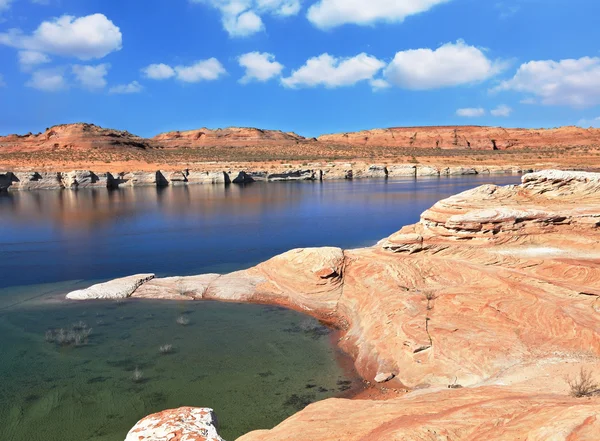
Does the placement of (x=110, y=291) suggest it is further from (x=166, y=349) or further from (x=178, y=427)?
(x=178, y=427)

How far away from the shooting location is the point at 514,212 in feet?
35.1

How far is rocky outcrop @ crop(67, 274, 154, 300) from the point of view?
13094mm

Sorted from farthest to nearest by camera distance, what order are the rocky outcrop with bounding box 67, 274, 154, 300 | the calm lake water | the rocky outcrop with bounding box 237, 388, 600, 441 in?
the rocky outcrop with bounding box 67, 274, 154, 300 < the calm lake water < the rocky outcrop with bounding box 237, 388, 600, 441

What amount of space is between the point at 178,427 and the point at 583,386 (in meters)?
4.86

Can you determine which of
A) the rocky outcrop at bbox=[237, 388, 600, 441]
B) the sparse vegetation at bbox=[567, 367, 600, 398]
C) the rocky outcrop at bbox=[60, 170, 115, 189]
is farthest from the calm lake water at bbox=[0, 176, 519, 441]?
the rocky outcrop at bbox=[60, 170, 115, 189]

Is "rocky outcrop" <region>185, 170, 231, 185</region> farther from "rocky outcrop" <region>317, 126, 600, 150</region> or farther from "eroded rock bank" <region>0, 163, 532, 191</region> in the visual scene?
"rocky outcrop" <region>317, 126, 600, 150</region>

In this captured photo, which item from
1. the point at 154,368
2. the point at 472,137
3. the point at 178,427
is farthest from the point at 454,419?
the point at 472,137

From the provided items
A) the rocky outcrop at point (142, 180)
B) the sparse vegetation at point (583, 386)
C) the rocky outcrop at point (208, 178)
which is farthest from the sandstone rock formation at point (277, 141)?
the sparse vegetation at point (583, 386)

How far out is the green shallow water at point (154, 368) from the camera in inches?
288

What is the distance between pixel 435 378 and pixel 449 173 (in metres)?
58.8

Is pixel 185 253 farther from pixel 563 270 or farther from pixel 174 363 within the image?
pixel 563 270

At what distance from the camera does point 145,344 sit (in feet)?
32.9

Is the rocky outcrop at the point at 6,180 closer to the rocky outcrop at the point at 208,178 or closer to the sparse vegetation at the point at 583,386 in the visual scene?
the rocky outcrop at the point at 208,178

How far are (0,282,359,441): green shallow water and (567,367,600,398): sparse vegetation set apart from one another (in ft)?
12.1
